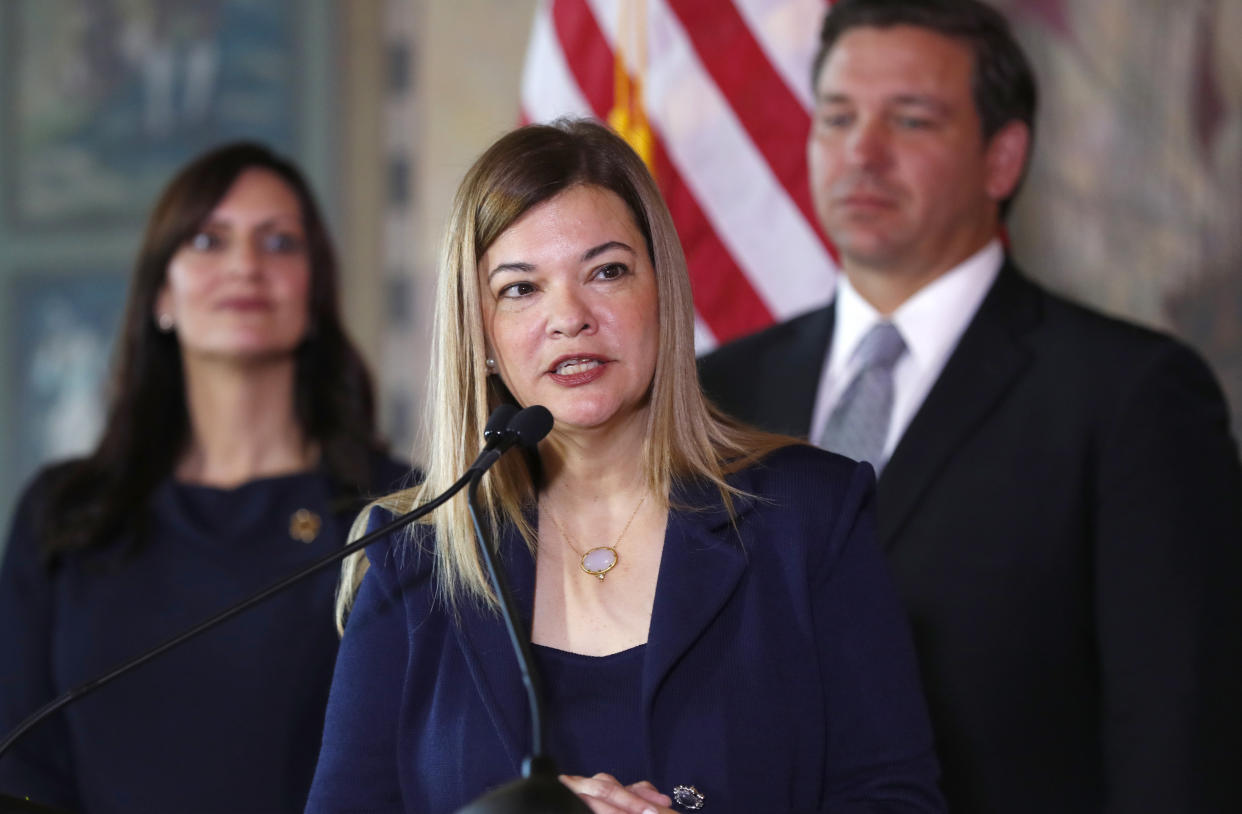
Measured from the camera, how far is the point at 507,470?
187 centimetres

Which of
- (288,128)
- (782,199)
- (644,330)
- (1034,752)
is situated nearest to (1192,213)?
(782,199)

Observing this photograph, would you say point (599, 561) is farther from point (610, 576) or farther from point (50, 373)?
point (50, 373)

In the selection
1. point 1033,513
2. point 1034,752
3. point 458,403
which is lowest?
point 1034,752

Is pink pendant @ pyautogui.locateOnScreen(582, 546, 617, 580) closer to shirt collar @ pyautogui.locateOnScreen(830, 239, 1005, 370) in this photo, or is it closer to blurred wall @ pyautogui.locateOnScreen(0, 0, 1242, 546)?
shirt collar @ pyautogui.locateOnScreen(830, 239, 1005, 370)

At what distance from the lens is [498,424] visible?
158 centimetres

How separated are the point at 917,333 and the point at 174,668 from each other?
1.44 m

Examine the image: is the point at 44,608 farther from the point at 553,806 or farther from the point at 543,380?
the point at 553,806

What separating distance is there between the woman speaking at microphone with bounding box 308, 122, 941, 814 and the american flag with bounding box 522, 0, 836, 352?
1297 mm

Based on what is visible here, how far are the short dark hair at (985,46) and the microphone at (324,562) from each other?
1343 millimetres

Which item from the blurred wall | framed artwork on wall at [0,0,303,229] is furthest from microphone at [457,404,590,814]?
framed artwork on wall at [0,0,303,229]

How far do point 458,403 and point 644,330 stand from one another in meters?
0.26

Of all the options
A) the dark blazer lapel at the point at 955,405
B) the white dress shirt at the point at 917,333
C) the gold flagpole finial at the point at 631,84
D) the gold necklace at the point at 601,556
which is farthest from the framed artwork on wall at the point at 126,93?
the gold necklace at the point at 601,556

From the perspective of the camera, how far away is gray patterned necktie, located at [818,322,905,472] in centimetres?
239

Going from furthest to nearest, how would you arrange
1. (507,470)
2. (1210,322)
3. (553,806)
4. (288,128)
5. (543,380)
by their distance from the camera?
1. (288,128)
2. (1210,322)
3. (507,470)
4. (543,380)
5. (553,806)
